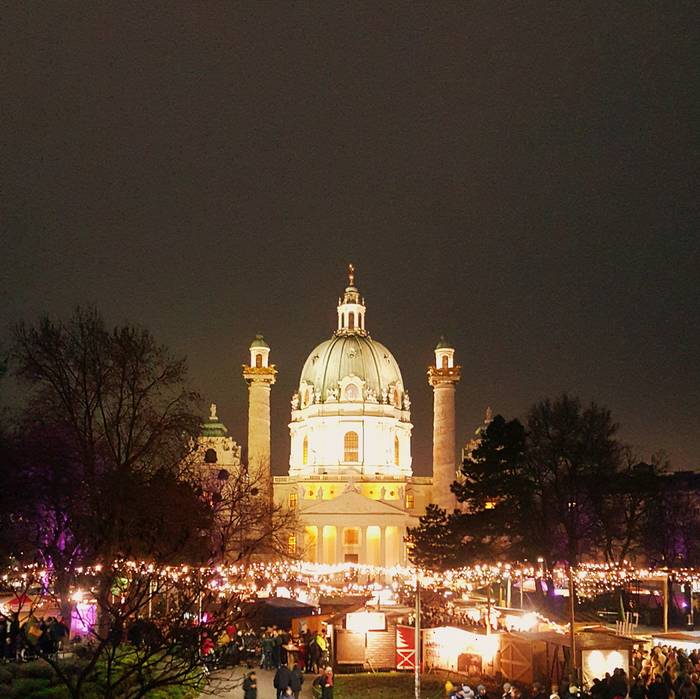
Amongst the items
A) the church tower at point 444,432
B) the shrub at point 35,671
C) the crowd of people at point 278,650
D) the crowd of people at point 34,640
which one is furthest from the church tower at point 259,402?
the shrub at point 35,671

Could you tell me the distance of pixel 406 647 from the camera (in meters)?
35.2

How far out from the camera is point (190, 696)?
28.9m

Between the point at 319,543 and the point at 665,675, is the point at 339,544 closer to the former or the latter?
the point at 319,543

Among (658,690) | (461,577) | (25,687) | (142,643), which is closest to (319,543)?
(461,577)

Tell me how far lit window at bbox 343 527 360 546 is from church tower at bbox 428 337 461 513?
9.08m

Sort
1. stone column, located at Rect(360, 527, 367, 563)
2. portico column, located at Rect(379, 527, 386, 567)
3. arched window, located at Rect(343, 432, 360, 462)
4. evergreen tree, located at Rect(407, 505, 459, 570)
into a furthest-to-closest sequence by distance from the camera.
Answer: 1. arched window, located at Rect(343, 432, 360, 462)
2. portico column, located at Rect(379, 527, 386, 567)
3. stone column, located at Rect(360, 527, 367, 563)
4. evergreen tree, located at Rect(407, 505, 459, 570)

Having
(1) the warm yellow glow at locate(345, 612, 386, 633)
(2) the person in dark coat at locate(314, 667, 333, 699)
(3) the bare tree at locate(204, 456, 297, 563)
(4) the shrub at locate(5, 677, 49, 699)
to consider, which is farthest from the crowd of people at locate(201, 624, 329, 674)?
(4) the shrub at locate(5, 677, 49, 699)

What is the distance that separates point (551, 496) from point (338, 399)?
77.1m

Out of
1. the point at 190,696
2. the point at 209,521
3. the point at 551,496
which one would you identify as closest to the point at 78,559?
the point at 209,521

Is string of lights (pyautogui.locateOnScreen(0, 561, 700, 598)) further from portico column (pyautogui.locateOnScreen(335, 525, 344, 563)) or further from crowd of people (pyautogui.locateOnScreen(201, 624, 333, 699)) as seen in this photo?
portico column (pyautogui.locateOnScreen(335, 525, 344, 563))

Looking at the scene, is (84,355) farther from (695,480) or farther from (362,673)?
(695,480)

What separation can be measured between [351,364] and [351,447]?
1022 cm

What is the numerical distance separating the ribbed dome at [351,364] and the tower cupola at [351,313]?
2.13m

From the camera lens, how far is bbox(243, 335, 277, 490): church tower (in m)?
121
